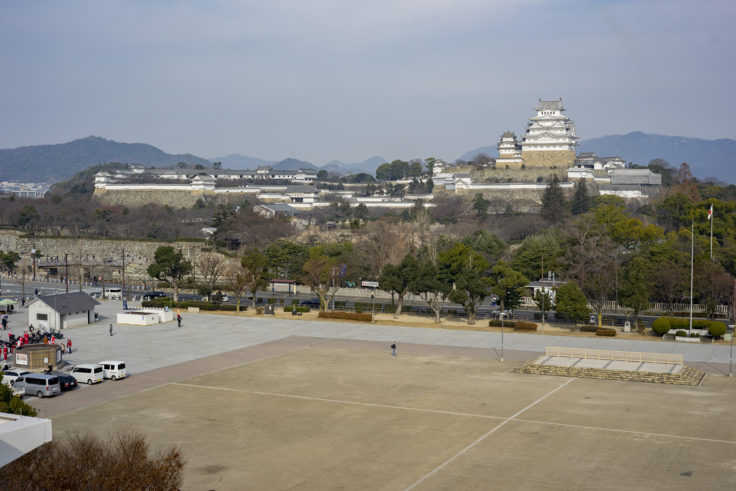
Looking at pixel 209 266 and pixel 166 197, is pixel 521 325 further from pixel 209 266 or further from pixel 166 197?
pixel 166 197

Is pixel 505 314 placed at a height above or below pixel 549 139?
below

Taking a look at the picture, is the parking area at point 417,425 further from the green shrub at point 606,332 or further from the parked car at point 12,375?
the green shrub at point 606,332

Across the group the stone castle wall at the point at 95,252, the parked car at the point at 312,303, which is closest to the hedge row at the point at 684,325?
the parked car at the point at 312,303

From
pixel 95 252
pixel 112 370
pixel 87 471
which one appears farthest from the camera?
pixel 95 252

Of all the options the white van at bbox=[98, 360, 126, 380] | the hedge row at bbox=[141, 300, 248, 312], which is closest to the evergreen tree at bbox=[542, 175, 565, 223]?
the hedge row at bbox=[141, 300, 248, 312]

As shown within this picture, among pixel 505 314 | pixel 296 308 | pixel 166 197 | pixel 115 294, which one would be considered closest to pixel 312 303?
pixel 296 308

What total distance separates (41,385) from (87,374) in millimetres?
2635

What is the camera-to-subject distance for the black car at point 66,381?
30.4 m

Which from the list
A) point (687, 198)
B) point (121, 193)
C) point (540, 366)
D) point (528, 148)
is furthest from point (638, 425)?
point (121, 193)

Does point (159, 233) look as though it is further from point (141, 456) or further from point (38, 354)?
point (141, 456)

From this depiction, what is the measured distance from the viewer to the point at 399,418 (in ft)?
86.9

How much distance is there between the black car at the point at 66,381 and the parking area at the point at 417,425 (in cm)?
133

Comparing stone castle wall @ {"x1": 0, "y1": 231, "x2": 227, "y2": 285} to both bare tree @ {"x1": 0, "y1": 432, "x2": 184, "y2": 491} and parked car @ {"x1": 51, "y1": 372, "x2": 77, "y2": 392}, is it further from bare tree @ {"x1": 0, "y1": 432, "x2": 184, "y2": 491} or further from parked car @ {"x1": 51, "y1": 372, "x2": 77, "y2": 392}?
bare tree @ {"x1": 0, "y1": 432, "x2": 184, "y2": 491}

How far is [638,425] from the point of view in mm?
25500
